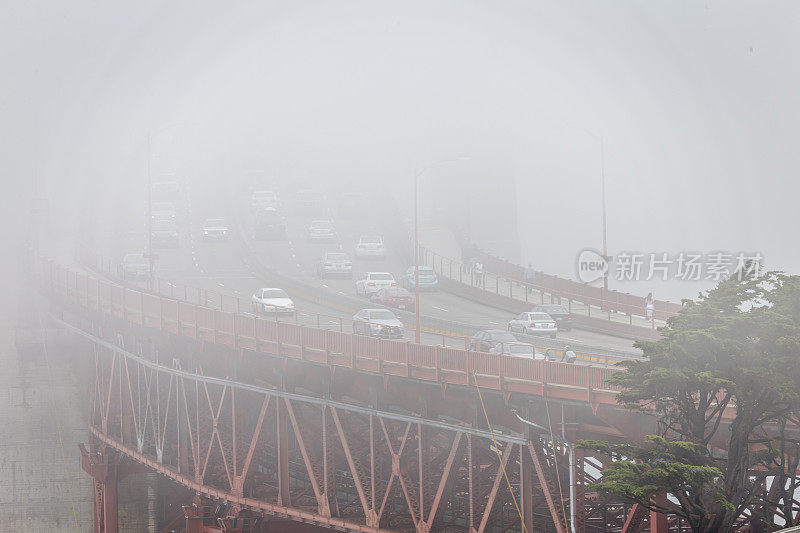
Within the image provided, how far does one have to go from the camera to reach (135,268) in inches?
2968

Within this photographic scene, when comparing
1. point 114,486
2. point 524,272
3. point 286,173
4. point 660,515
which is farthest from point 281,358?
point 286,173

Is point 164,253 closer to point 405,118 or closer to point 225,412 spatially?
point 225,412

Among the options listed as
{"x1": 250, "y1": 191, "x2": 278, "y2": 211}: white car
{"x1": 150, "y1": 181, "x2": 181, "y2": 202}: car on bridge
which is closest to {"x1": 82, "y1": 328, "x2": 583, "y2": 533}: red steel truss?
{"x1": 250, "y1": 191, "x2": 278, "y2": 211}: white car

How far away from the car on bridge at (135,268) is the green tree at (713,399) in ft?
181

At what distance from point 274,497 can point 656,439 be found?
65.2 ft

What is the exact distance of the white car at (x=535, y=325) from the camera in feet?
158

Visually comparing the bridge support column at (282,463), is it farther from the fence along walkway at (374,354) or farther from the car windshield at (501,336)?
the car windshield at (501,336)

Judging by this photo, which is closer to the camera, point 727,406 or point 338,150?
point 727,406

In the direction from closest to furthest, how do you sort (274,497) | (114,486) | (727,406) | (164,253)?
(727,406)
(274,497)
(114,486)
(164,253)

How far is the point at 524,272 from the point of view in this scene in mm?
69188

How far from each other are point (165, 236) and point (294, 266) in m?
15.8

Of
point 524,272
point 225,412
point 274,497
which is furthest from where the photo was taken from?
point 524,272

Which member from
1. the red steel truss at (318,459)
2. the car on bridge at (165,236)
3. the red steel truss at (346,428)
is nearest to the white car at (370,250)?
the car on bridge at (165,236)

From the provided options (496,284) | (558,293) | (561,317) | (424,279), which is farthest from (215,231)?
(561,317)
